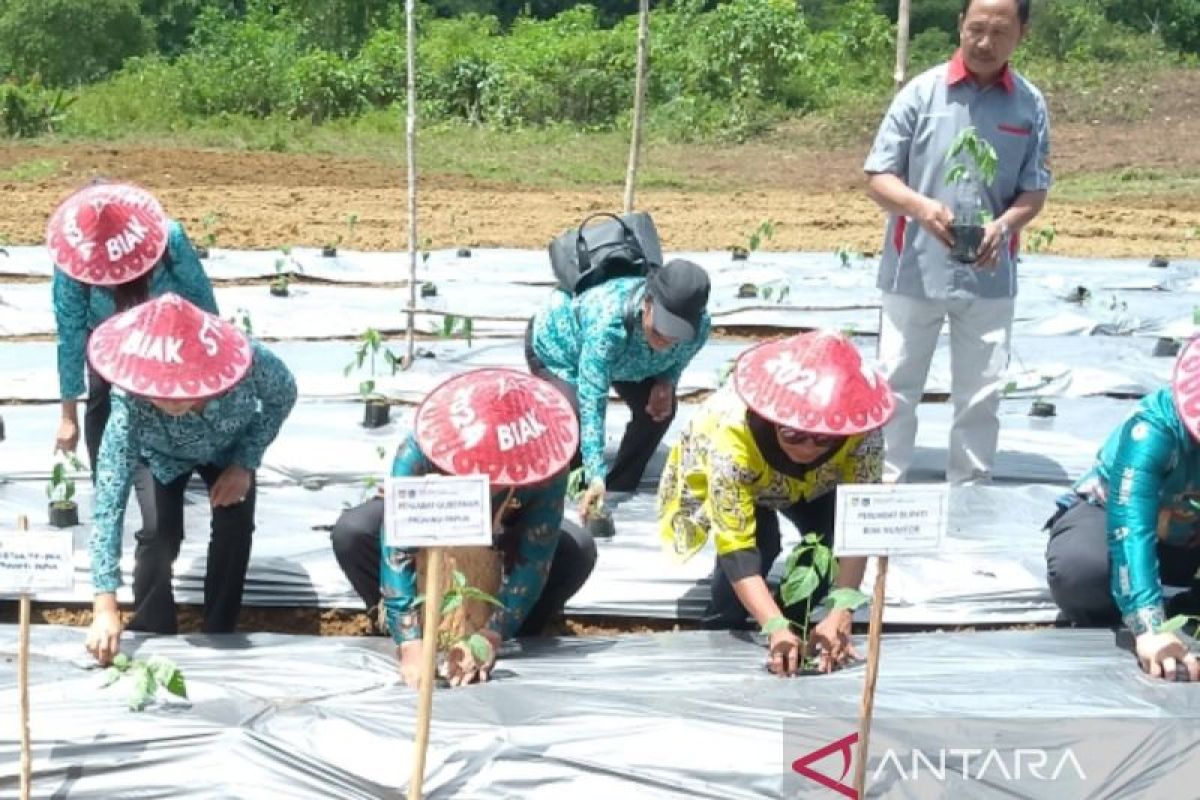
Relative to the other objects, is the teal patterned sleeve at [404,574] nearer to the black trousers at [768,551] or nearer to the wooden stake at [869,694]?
the black trousers at [768,551]

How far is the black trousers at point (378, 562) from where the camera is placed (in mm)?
3508

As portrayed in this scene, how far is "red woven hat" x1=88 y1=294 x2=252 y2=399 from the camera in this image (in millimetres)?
3139

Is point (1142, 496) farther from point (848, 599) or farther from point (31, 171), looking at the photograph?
point (31, 171)

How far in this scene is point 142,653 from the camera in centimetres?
330

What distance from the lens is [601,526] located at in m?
4.21

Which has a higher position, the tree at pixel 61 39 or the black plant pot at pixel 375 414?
the tree at pixel 61 39

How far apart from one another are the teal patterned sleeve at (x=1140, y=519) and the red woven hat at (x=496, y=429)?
1.02m

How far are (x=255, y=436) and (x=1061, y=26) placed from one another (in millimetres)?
18448

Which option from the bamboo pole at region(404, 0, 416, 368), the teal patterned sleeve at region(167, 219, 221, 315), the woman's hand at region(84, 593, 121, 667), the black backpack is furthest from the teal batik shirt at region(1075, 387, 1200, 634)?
the bamboo pole at region(404, 0, 416, 368)

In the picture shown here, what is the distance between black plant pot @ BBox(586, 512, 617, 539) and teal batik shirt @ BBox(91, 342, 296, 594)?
0.88 meters

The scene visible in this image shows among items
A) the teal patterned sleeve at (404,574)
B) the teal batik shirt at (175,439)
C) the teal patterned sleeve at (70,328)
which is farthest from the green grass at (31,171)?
the teal patterned sleeve at (404,574)

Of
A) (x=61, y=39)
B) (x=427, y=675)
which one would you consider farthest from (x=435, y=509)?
(x=61, y=39)

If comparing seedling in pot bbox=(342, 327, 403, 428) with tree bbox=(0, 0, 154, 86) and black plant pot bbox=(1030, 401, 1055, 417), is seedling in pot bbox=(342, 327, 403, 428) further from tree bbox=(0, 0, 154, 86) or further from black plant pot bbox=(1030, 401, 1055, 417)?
tree bbox=(0, 0, 154, 86)

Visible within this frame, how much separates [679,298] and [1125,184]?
11037 millimetres
